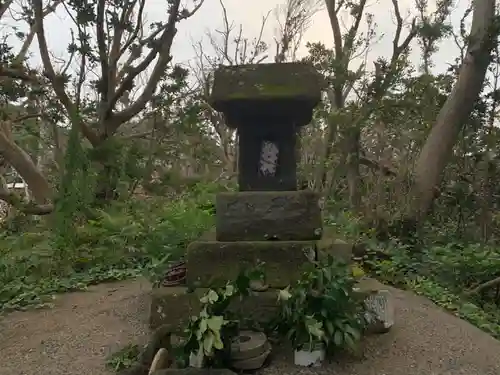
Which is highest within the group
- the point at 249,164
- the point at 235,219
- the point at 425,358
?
the point at 249,164

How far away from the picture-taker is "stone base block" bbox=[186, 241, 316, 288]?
436 centimetres

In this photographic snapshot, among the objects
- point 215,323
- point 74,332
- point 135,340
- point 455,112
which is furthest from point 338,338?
point 455,112

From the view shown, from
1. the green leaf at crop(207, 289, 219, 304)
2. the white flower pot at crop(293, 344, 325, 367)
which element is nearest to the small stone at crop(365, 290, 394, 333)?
the white flower pot at crop(293, 344, 325, 367)

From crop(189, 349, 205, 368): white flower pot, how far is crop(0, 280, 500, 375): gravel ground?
0.48 metres

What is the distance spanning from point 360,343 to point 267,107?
2.19 metres

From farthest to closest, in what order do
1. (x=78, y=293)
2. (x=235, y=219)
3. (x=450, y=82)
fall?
1. (x=450, y=82)
2. (x=78, y=293)
3. (x=235, y=219)

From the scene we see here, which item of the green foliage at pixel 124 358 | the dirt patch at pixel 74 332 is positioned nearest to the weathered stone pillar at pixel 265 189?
the green foliage at pixel 124 358

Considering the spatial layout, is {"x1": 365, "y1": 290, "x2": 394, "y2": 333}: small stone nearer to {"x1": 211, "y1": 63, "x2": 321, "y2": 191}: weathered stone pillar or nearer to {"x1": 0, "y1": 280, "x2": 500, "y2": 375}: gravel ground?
{"x1": 0, "y1": 280, "x2": 500, "y2": 375}: gravel ground

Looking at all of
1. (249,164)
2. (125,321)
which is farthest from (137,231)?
(249,164)

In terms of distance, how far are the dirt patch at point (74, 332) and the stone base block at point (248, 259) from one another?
2.66ft

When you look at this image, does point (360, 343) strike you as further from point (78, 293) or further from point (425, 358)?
point (78, 293)

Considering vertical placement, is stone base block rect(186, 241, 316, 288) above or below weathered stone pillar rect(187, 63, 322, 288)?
below

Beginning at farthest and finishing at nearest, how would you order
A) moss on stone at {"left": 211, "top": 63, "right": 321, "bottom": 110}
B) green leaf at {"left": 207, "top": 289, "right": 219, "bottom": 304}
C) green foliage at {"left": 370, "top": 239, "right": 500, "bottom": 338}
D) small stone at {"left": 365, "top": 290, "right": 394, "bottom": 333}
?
green foliage at {"left": 370, "top": 239, "right": 500, "bottom": 338} → moss on stone at {"left": 211, "top": 63, "right": 321, "bottom": 110} → small stone at {"left": 365, "top": 290, "right": 394, "bottom": 333} → green leaf at {"left": 207, "top": 289, "right": 219, "bottom": 304}

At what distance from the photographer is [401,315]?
508 cm
